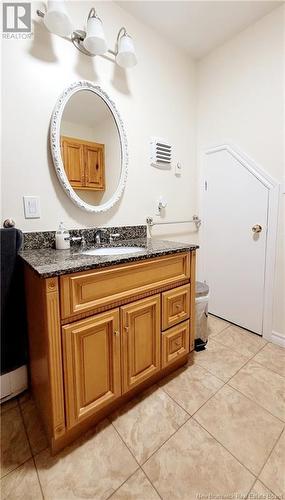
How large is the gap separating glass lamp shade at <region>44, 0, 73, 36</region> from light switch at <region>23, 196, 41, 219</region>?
87 cm

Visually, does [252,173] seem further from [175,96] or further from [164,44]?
[164,44]

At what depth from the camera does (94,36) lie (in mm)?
1263

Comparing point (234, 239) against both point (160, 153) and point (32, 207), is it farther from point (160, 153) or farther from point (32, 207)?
point (32, 207)

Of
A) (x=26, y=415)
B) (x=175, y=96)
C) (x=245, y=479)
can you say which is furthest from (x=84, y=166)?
(x=245, y=479)

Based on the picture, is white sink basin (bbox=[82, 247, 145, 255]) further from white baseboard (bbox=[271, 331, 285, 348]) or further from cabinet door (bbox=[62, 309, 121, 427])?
white baseboard (bbox=[271, 331, 285, 348])

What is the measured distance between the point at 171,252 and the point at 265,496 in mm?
1016

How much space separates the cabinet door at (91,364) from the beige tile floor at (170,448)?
0.54 feet

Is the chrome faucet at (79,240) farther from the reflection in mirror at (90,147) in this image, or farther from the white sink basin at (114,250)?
the reflection in mirror at (90,147)

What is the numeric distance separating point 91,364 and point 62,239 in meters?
0.67

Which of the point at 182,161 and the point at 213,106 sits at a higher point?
the point at 213,106

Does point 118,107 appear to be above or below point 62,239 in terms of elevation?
above

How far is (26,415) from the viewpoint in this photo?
3.81 ft

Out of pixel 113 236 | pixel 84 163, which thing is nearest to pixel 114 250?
pixel 113 236

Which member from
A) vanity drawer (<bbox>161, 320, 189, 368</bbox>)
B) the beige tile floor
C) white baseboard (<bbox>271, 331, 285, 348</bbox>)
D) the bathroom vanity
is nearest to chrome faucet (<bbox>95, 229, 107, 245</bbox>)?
the bathroom vanity
